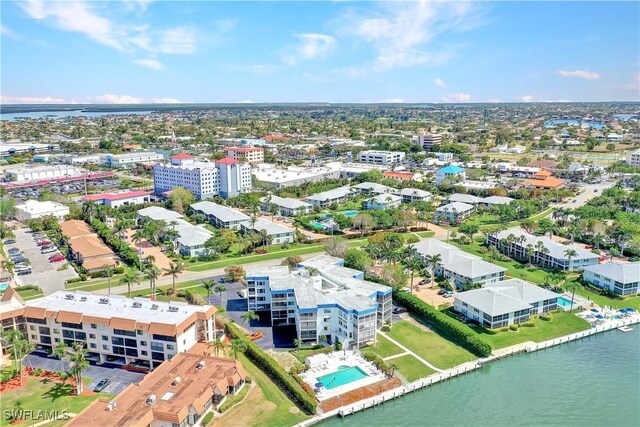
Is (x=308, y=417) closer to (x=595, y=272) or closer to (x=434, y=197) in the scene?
(x=595, y=272)

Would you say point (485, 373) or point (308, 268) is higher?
point (308, 268)

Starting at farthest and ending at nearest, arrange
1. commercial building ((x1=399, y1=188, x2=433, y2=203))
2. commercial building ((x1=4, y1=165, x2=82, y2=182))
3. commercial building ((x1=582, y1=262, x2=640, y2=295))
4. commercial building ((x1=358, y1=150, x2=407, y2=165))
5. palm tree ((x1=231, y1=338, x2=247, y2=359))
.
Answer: commercial building ((x1=358, y1=150, x2=407, y2=165)), commercial building ((x1=4, y1=165, x2=82, y2=182)), commercial building ((x1=399, y1=188, x2=433, y2=203)), commercial building ((x1=582, y1=262, x2=640, y2=295)), palm tree ((x1=231, y1=338, x2=247, y2=359))

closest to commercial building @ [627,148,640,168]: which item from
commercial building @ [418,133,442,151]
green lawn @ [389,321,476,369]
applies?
commercial building @ [418,133,442,151]

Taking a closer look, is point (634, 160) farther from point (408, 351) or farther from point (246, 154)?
point (408, 351)

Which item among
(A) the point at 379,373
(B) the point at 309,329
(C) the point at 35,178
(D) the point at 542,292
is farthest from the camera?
(C) the point at 35,178

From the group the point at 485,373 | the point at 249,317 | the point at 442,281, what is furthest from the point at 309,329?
the point at 442,281

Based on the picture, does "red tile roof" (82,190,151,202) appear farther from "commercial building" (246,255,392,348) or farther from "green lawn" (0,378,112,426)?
"green lawn" (0,378,112,426)

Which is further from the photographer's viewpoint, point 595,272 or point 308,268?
point 595,272

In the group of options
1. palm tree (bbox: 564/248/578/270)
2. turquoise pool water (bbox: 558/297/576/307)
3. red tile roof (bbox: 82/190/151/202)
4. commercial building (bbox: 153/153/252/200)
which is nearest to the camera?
turquoise pool water (bbox: 558/297/576/307)
